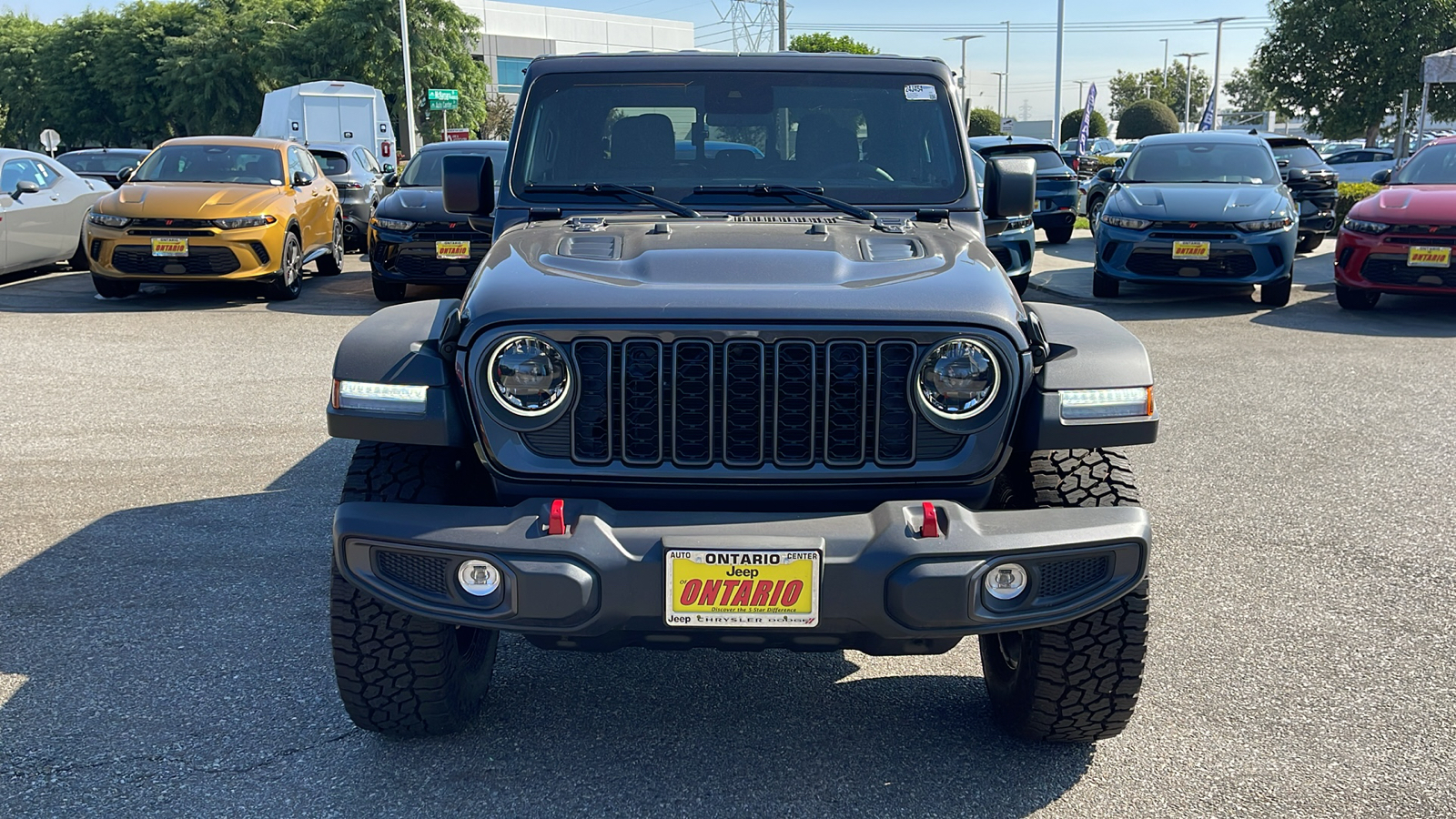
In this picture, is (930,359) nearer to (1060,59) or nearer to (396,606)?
(396,606)

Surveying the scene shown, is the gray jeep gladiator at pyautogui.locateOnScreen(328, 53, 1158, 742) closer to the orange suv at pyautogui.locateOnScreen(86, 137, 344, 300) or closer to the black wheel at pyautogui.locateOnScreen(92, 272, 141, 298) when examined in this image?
the orange suv at pyautogui.locateOnScreen(86, 137, 344, 300)

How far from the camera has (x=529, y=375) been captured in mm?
2980

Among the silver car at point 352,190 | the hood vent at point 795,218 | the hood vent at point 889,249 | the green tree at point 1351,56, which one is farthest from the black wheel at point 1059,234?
the green tree at point 1351,56

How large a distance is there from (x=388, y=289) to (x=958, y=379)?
1046 cm

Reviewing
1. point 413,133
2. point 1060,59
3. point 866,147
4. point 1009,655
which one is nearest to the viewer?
point 1009,655

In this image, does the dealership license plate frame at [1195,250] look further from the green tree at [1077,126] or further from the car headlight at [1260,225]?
the green tree at [1077,126]

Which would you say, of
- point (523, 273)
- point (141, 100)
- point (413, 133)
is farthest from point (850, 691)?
point (141, 100)

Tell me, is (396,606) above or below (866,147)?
below

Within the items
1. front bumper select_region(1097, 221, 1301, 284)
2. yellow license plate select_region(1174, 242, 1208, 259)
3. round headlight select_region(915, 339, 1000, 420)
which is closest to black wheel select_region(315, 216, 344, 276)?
front bumper select_region(1097, 221, 1301, 284)

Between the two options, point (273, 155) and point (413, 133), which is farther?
point (413, 133)

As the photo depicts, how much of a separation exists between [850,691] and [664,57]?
86.6 inches

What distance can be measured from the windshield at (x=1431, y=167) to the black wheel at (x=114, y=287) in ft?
39.8

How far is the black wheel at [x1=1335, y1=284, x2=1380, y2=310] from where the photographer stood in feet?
38.6

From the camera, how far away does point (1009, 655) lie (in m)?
3.57
